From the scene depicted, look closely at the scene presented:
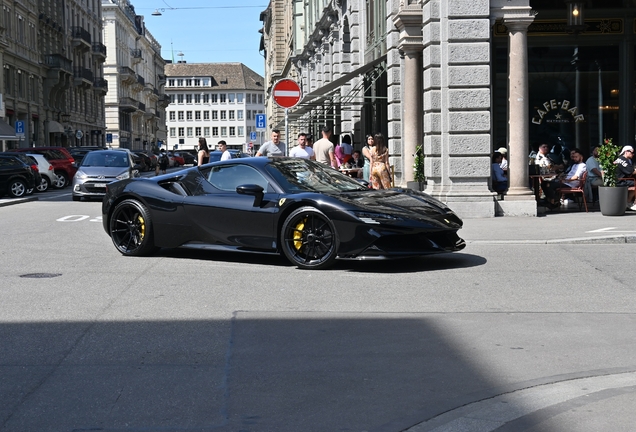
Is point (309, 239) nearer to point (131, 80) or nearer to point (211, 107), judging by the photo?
point (131, 80)

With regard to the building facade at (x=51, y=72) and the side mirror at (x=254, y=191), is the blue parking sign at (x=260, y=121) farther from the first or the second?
the side mirror at (x=254, y=191)

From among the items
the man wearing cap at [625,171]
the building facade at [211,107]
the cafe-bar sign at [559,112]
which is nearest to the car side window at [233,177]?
the man wearing cap at [625,171]

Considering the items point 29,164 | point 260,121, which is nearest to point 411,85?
point 29,164

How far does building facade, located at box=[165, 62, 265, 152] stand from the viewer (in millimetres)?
181125

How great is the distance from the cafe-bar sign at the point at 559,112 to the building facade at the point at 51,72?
31504 millimetres

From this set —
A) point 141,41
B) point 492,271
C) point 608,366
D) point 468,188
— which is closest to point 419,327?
Answer: point 608,366

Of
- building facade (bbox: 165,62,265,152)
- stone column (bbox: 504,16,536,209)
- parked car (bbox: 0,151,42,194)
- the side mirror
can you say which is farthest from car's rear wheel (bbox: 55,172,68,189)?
building facade (bbox: 165,62,265,152)

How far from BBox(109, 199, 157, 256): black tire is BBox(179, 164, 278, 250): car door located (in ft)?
2.38

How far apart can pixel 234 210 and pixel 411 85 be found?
1222 cm

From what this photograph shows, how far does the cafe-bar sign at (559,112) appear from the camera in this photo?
24.3 m

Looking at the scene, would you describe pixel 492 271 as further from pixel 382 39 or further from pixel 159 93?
pixel 159 93

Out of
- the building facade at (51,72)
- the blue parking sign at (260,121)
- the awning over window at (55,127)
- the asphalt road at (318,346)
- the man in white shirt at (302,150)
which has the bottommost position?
the asphalt road at (318,346)

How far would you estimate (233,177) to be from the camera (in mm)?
11742

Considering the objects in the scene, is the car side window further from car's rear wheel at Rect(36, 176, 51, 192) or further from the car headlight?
car's rear wheel at Rect(36, 176, 51, 192)
